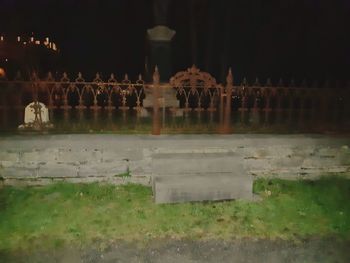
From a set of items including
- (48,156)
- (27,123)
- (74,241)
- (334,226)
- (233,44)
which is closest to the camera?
(74,241)

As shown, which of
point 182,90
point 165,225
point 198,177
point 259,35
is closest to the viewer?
point 165,225

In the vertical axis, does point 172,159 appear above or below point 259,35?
below

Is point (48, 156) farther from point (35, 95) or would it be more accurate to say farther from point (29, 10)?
point (29, 10)

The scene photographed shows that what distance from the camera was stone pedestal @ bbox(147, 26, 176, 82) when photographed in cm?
1016

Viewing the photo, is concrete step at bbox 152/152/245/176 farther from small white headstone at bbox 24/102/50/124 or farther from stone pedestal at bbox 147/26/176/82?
stone pedestal at bbox 147/26/176/82

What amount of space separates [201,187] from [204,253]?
1572 millimetres

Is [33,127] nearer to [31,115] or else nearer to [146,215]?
[31,115]

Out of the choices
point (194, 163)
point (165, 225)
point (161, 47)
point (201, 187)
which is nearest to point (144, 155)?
point (194, 163)

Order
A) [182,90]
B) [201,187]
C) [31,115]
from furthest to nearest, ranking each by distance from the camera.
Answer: [31,115]
[182,90]
[201,187]

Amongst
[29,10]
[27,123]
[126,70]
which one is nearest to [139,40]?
[126,70]

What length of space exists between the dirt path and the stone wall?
5.78 ft

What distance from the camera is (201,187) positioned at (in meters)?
5.94

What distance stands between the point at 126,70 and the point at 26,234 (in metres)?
21.7

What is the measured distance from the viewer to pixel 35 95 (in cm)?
664
